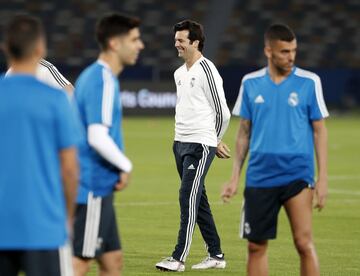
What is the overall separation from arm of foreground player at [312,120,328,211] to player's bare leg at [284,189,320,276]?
0.09 m

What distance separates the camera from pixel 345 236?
13984 millimetres

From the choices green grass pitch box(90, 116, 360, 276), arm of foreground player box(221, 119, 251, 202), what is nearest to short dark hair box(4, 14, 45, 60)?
arm of foreground player box(221, 119, 251, 202)

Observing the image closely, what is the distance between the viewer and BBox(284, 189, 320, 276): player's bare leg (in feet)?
29.7

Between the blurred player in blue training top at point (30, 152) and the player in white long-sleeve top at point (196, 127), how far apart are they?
529 cm

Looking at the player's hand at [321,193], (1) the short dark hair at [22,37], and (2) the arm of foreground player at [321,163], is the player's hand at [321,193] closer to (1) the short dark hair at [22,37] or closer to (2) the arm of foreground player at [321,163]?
(2) the arm of foreground player at [321,163]

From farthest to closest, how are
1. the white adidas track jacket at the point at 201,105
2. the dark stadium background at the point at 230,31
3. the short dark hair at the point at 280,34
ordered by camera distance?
A: the dark stadium background at the point at 230,31, the white adidas track jacket at the point at 201,105, the short dark hair at the point at 280,34

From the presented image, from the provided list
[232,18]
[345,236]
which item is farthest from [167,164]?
[232,18]

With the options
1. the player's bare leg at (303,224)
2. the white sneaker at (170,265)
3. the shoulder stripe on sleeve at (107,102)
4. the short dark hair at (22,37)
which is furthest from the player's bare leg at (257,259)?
the short dark hair at (22,37)

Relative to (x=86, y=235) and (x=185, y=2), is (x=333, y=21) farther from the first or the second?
(x=86, y=235)

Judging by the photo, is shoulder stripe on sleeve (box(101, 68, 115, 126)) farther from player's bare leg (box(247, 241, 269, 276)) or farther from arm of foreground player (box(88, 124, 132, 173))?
player's bare leg (box(247, 241, 269, 276))

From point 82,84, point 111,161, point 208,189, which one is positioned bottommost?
point 208,189

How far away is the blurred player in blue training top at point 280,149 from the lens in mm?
8961

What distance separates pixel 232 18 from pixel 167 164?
22.3 metres

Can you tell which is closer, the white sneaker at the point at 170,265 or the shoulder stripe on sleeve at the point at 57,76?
the shoulder stripe on sleeve at the point at 57,76
